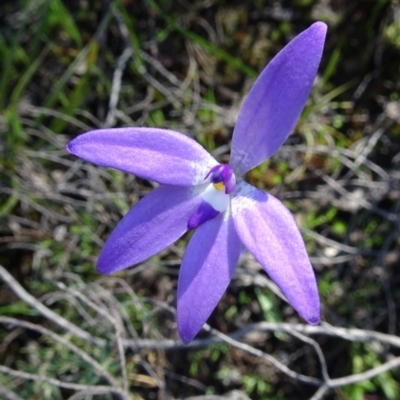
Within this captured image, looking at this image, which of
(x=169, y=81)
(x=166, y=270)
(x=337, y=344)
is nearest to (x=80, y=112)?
(x=169, y=81)

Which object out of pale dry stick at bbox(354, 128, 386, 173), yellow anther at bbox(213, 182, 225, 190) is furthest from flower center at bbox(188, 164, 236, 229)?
pale dry stick at bbox(354, 128, 386, 173)

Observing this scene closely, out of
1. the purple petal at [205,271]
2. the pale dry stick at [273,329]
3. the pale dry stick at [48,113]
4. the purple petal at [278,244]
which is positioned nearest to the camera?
the purple petal at [278,244]

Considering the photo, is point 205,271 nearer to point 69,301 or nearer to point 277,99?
point 277,99

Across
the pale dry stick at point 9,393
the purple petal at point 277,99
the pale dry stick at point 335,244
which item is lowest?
the pale dry stick at point 335,244

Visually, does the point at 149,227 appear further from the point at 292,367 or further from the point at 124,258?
the point at 292,367

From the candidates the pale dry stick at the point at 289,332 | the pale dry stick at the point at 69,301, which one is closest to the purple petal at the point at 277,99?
the pale dry stick at the point at 289,332

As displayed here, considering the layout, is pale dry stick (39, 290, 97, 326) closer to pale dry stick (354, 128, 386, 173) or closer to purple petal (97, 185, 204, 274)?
purple petal (97, 185, 204, 274)

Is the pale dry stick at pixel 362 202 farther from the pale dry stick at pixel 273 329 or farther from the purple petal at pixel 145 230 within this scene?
the purple petal at pixel 145 230

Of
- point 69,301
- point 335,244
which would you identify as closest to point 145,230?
point 69,301
